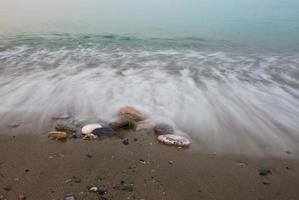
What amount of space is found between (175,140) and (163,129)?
51 centimetres

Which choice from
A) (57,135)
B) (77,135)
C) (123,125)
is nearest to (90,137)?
(77,135)

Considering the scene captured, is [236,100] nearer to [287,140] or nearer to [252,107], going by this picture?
[252,107]

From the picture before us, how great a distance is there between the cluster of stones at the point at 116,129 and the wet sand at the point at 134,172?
160 millimetres

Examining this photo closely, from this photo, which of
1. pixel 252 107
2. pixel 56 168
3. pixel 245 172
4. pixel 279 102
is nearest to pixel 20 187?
pixel 56 168

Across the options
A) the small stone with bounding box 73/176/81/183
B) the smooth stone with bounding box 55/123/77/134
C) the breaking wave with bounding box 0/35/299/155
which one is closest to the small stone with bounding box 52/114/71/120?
the breaking wave with bounding box 0/35/299/155

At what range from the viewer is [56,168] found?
4.48 m

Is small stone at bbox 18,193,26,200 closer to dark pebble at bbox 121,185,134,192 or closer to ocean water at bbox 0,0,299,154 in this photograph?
dark pebble at bbox 121,185,134,192

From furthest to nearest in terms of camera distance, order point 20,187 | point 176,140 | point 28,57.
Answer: point 28,57 → point 176,140 → point 20,187

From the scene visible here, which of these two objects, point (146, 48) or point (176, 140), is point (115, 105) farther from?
point (146, 48)

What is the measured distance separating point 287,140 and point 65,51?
412 inches

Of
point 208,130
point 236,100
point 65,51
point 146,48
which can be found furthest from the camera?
point 146,48

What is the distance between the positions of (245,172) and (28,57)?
9.98 meters

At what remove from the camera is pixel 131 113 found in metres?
6.35

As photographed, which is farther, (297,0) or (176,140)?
(297,0)
